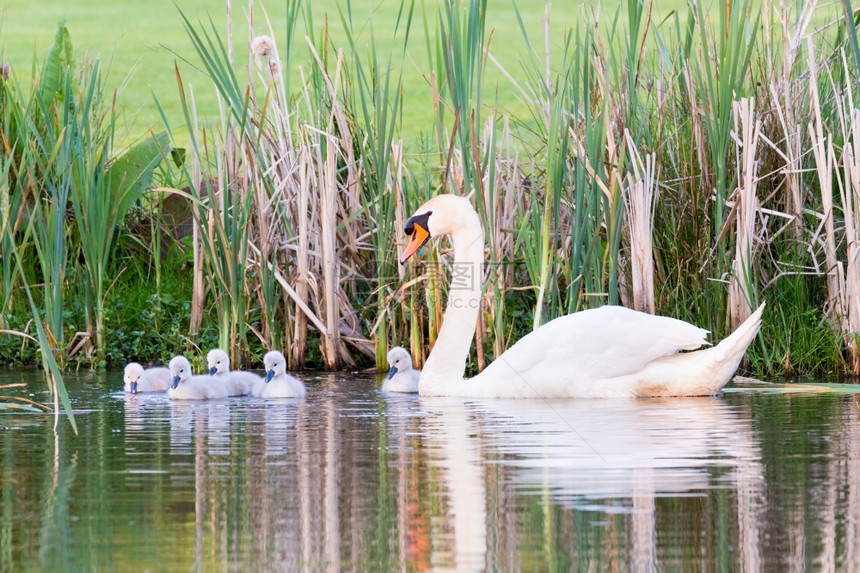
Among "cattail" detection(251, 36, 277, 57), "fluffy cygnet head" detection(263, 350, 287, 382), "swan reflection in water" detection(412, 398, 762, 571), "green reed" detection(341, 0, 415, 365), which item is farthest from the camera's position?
"cattail" detection(251, 36, 277, 57)

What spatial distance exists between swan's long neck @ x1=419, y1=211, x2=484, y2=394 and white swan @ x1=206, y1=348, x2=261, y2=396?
3.33 ft

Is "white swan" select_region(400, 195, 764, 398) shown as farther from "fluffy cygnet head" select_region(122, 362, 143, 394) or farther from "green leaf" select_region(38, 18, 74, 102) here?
"green leaf" select_region(38, 18, 74, 102)

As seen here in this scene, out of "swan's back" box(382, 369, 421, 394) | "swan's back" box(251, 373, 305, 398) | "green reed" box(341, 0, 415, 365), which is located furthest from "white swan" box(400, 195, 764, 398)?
"green reed" box(341, 0, 415, 365)

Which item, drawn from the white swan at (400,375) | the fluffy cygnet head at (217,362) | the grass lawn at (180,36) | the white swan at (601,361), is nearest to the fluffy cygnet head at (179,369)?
the fluffy cygnet head at (217,362)

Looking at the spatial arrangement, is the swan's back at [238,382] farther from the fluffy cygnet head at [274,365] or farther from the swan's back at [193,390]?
the fluffy cygnet head at [274,365]

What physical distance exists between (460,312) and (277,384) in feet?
3.93

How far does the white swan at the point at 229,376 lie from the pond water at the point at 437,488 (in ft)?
3.18

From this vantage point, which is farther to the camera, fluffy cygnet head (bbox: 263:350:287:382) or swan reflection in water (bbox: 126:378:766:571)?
fluffy cygnet head (bbox: 263:350:287:382)

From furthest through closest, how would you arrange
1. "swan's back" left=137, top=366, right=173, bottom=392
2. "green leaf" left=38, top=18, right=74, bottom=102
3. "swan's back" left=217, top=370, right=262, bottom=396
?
"green leaf" left=38, top=18, right=74, bottom=102, "swan's back" left=137, top=366, right=173, bottom=392, "swan's back" left=217, top=370, right=262, bottom=396

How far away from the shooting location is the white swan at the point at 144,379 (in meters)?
8.78

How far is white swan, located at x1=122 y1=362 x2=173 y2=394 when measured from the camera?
8781 millimetres

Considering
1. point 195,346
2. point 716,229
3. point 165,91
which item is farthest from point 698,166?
point 165,91

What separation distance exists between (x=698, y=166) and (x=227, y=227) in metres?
3.07

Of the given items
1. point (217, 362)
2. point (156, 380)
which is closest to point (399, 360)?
point (217, 362)
